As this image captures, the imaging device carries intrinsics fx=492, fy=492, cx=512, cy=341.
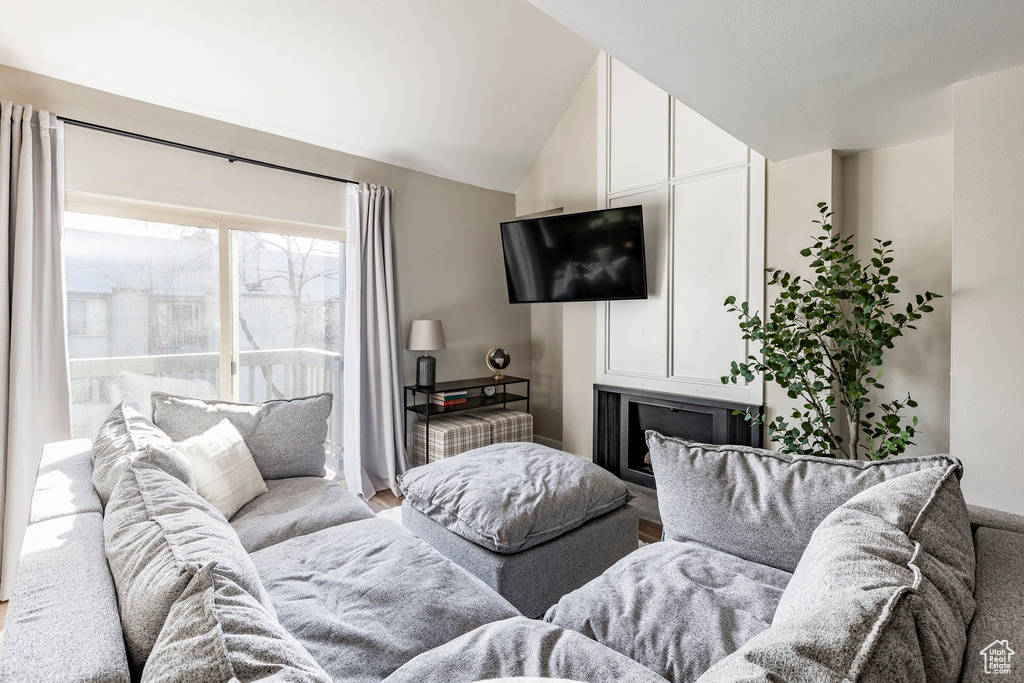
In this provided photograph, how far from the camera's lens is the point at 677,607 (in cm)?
121

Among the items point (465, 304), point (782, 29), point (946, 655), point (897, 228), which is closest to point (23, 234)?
point (465, 304)

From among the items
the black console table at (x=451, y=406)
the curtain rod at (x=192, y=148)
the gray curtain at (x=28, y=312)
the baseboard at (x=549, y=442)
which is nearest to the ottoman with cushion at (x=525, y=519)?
the black console table at (x=451, y=406)

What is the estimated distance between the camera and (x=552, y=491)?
1.99 metres

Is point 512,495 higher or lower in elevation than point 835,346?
lower

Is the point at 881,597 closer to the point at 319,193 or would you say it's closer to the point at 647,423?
the point at 647,423

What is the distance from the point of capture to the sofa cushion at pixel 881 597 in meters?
0.53

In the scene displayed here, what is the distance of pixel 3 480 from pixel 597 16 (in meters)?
3.16

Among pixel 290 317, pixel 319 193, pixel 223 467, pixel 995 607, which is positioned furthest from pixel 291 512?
pixel 319 193

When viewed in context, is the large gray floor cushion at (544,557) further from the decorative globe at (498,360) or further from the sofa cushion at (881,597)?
the decorative globe at (498,360)

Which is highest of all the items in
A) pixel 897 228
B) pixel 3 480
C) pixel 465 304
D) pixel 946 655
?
pixel 897 228

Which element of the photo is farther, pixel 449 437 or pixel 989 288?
pixel 449 437

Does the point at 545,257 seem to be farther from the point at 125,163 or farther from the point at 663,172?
the point at 125,163

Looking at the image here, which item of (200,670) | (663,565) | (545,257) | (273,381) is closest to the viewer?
(200,670)

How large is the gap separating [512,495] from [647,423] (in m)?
1.85
